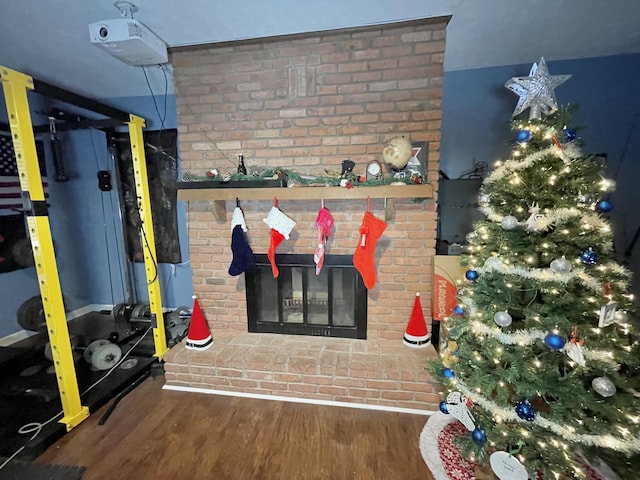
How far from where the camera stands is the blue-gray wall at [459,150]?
2277 mm

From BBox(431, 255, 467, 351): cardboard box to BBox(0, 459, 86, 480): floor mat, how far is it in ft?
7.21

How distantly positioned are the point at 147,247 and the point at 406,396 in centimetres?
220

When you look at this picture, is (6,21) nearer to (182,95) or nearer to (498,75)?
(182,95)

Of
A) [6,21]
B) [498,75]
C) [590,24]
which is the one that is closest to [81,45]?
[6,21]

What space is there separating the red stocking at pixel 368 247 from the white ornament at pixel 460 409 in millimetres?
777

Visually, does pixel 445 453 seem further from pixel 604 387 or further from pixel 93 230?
pixel 93 230

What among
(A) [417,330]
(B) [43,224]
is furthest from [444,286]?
(B) [43,224]

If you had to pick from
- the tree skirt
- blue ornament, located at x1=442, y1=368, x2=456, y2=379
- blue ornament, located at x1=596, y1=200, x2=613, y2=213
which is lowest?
the tree skirt

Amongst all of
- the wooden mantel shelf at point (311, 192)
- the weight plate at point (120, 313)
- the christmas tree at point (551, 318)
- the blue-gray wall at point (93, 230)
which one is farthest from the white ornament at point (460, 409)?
Answer: the weight plate at point (120, 313)

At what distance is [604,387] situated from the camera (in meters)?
1.00

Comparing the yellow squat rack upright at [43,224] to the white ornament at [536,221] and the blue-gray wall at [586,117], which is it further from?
the blue-gray wall at [586,117]

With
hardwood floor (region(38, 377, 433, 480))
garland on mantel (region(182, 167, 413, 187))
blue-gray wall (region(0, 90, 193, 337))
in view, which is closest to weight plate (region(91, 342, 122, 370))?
hardwood floor (region(38, 377, 433, 480))

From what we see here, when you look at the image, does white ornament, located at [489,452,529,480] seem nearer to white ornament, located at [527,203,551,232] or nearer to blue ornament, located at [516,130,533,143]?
white ornament, located at [527,203,551,232]

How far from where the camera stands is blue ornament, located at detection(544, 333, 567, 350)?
1032 millimetres
